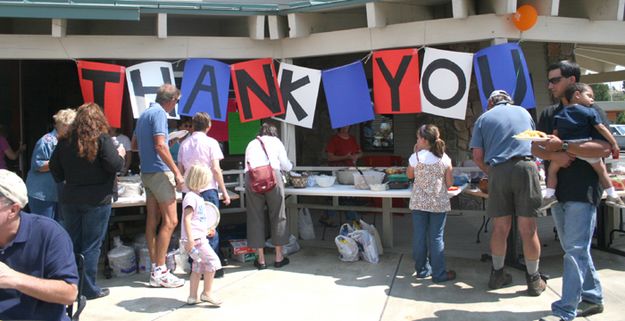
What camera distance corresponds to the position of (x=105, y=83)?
614cm

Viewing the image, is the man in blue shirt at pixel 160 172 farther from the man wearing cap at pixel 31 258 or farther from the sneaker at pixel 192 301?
the man wearing cap at pixel 31 258

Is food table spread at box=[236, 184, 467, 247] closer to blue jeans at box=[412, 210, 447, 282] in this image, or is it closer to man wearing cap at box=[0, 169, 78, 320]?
blue jeans at box=[412, 210, 447, 282]

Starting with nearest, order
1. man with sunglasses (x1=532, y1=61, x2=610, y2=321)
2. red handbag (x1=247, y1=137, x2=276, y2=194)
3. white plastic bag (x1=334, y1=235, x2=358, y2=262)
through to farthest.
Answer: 1. man with sunglasses (x1=532, y1=61, x2=610, y2=321)
2. red handbag (x1=247, y1=137, x2=276, y2=194)
3. white plastic bag (x1=334, y1=235, x2=358, y2=262)

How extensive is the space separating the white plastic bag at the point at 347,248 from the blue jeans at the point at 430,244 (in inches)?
33.4

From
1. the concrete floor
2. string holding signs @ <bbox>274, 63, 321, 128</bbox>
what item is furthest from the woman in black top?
string holding signs @ <bbox>274, 63, 321, 128</bbox>

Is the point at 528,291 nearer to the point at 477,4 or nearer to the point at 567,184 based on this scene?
the point at 567,184

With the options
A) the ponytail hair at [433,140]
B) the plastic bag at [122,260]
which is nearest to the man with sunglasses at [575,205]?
the ponytail hair at [433,140]

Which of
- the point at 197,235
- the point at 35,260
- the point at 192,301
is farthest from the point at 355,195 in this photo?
the point at 35,260

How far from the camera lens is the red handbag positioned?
567cm

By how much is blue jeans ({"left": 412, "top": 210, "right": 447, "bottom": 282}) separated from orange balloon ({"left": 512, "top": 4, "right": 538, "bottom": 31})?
211 centimetres

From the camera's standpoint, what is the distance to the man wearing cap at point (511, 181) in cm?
457

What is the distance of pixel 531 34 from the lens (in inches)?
220

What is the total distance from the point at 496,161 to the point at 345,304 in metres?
1.83

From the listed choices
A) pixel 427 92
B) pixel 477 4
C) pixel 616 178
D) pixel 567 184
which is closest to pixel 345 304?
pixel 567 184
